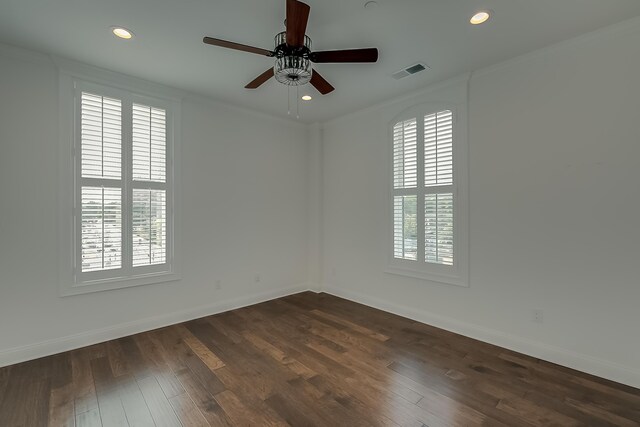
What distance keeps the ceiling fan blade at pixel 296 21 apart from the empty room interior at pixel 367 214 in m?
0.01

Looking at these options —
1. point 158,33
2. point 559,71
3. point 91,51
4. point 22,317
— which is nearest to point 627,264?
point 559,71

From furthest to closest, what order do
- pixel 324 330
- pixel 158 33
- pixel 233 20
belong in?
pixel 324 330, pixel 158 33, pixel 233 20

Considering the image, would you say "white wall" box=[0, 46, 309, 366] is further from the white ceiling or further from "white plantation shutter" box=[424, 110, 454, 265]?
"white plantation shutter" box=[424, 110, 454, 265]

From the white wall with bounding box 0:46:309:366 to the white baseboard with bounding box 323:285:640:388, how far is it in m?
2.00

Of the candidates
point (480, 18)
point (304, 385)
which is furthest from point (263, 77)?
point (304, 385)

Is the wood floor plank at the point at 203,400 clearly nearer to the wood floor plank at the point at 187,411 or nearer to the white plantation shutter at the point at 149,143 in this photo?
the wood floor plank at the point at 187,411

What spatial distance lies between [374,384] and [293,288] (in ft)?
9.14

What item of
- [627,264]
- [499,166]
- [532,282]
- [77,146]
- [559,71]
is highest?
[559,71]

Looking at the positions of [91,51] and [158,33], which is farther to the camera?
[91,51]

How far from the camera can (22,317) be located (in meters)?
2.86

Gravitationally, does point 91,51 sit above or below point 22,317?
above

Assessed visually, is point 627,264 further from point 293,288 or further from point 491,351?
point 293,288

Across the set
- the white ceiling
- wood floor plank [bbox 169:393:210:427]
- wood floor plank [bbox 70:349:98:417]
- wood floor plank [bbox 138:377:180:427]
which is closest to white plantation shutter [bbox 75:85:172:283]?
the white ceiling

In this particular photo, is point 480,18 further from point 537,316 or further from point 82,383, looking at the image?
point 82,383
